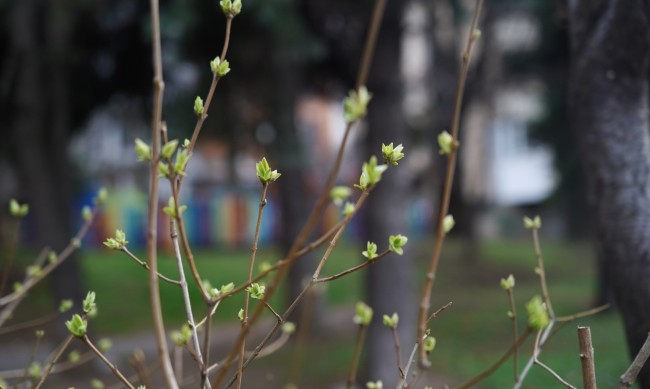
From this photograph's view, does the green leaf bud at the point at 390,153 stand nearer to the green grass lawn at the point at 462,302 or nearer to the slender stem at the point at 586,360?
the slender stem at the point at 586,360

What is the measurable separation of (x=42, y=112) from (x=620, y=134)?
26.4 ft

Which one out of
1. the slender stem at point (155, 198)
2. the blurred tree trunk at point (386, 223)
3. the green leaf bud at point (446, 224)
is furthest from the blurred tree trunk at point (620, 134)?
the blurred tree trunk at point (386, 223)

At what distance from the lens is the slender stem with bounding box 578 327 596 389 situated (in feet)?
5.22

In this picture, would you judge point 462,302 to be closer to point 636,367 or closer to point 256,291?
point 636,367

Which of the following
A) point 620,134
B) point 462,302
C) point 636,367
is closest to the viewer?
point 636,367

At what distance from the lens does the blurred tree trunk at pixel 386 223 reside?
7.18m

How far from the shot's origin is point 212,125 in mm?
9258

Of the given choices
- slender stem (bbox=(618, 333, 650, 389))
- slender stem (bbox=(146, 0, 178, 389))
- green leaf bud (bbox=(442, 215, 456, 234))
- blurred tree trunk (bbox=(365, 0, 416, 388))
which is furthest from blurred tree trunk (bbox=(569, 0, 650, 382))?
blurred tree trunk (bbox=(365, 0, 416, 388))

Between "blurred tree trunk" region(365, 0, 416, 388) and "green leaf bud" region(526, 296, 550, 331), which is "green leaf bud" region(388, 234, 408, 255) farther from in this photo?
"blurred tree trunk" region(365, 0, 416, 388)

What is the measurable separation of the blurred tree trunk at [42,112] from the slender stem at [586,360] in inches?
308

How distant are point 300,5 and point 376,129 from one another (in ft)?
7.09

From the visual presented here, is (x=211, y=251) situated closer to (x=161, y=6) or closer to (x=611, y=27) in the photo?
(x=161, y=6)

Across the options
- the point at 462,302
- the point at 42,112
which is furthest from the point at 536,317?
the point at 462,302

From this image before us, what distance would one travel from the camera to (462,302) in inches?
495
